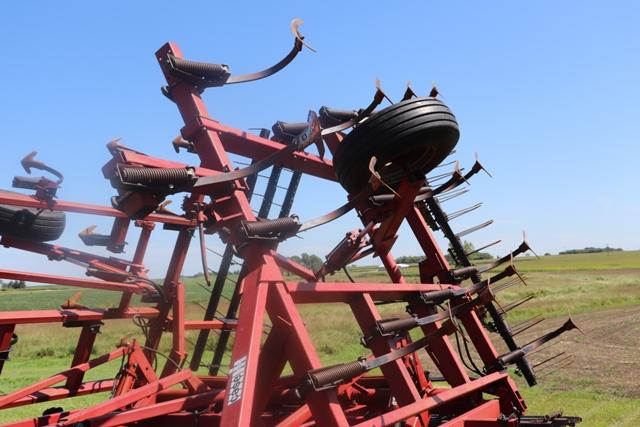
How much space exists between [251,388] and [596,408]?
22.9ft

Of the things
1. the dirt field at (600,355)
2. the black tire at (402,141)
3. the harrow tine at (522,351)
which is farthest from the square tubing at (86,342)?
the dirt field at (600,355)

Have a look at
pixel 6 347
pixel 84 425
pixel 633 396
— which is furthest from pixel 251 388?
pixel 633 396

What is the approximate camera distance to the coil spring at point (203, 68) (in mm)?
4199

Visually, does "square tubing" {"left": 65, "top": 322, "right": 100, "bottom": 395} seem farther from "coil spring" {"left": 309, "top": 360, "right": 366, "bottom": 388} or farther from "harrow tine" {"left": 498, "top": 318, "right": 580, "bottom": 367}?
"harrow tine" {"left": 498, "top": 318, "right": 580, "bottom": 367}

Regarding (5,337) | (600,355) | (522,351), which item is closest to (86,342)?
(5,337)

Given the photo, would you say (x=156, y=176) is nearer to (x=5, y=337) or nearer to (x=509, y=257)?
(x=5, y=337)

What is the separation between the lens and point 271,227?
350cm

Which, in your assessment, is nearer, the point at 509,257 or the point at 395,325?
the point at 395,325

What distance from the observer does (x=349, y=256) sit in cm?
422

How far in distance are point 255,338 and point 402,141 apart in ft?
5.50

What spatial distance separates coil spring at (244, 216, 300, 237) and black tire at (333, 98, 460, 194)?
689 mm

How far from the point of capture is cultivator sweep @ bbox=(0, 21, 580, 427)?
3.34 meters

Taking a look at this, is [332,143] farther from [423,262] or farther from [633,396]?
[633,396]

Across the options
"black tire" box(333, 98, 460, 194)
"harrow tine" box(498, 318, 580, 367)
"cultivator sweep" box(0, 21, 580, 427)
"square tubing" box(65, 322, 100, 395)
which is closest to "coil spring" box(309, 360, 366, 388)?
"cultivator sweep" box(0, 21, 580, 427)
